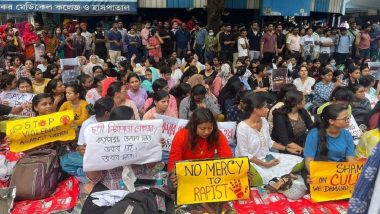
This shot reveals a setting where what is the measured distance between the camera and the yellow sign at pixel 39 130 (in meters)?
5.25

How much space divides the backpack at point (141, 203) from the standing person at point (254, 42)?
10.7 meters

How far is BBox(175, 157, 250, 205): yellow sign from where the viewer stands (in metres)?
4.34

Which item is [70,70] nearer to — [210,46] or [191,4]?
[210,46]

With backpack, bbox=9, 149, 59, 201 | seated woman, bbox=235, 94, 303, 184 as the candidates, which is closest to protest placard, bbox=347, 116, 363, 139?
seated woman, bbox=235, 94, 303, 184

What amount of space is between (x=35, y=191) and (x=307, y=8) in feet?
49.5

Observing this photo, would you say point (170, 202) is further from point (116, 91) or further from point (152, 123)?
point (116, 91)

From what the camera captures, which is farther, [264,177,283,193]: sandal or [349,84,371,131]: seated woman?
[349,84,371,131]: seated woman

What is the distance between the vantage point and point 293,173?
5.14 metres

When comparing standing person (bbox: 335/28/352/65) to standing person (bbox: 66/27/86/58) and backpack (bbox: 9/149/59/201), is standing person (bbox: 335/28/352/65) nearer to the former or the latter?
standing person (bbox: 66/27/86/58)

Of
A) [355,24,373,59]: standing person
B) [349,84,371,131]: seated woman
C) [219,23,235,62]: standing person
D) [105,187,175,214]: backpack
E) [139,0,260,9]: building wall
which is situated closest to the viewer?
[105,187,175,214]: backpack

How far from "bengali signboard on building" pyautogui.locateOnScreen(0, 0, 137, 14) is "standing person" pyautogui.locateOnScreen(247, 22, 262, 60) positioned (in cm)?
480

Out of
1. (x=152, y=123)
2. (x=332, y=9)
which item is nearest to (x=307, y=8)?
(x=332, y=9)

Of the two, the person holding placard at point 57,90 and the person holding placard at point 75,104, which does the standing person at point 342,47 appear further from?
the person holding placard at point 75,104

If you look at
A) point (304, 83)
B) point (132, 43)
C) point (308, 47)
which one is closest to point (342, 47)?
point (308, 47)
